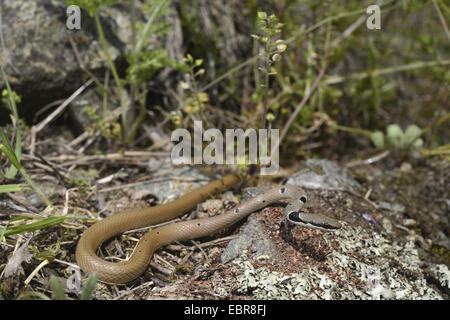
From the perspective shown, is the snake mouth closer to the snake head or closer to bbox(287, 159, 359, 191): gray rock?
the snake head

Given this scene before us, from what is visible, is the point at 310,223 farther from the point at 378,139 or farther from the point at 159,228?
the point at 378,139

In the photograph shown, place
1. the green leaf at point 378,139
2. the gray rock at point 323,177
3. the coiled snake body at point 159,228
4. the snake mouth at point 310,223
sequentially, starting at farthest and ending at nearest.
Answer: the green leaf at point 378,139
the gray rock at point 323,177
the snake mouth at point 310,223
the coiled snake body at point 159,228

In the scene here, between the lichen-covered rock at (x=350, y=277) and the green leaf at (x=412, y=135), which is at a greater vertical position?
the green leaf at (x=412, y=135)

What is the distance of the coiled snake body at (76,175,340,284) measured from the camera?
11.5ft

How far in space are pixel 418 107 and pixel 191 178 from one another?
4499 mm

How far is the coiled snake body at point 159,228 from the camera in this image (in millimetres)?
3500

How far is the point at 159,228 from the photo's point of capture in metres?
4.02

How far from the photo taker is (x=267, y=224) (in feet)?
12.9

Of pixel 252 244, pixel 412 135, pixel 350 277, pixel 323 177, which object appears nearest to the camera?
pixel 350 277

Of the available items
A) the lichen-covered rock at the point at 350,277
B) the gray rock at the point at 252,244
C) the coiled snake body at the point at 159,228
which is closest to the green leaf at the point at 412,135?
the lichen-covered rock at the point at 350,277

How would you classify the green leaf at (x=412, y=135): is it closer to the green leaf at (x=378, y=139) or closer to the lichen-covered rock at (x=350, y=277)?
the green leaf at (x=378, y=139)

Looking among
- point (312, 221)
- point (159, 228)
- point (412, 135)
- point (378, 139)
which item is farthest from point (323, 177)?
point (159, 228)
